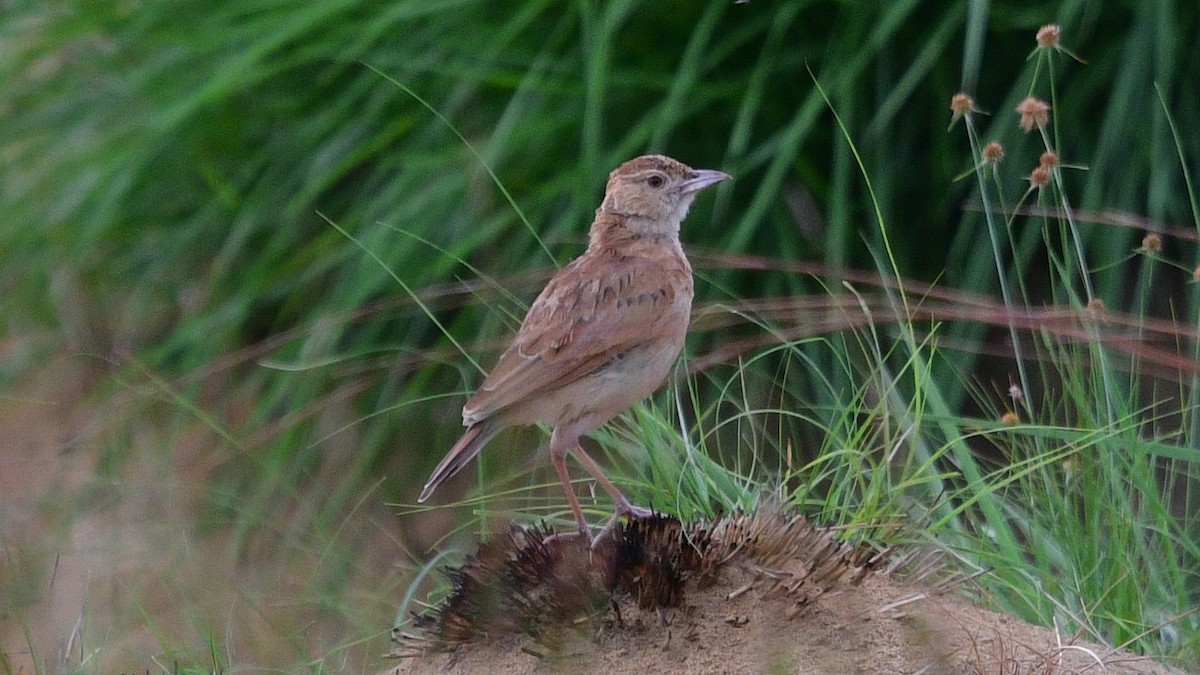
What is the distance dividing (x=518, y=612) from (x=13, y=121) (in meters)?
3.84

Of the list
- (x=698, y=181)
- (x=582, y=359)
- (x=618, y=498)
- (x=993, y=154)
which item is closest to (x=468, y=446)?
(x=582, y=359)

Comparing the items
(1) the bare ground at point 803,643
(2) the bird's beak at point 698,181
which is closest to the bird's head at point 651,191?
(2) the bird's beak at point 698,181

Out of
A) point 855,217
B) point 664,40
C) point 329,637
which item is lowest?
point 329,637

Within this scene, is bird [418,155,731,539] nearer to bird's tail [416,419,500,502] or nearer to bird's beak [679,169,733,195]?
bird's tail [416,419,500,502]

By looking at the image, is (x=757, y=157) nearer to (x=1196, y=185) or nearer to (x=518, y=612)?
(x=1196, y=185)

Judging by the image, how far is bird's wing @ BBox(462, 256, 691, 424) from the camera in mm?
3439

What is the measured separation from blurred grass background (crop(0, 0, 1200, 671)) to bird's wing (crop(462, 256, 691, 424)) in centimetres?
82

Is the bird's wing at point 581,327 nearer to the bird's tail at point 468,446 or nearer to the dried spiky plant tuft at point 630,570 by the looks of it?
the bird's tail at point 468,446

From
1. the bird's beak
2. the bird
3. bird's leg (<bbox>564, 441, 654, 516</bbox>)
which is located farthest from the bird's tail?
the bird's beak

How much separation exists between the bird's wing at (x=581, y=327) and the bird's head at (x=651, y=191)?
278 millimetres

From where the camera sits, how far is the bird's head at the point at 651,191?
155 inches

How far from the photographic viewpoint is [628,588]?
278 centimetres

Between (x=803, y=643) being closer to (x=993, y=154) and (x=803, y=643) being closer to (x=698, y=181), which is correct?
(x=993, y=154)

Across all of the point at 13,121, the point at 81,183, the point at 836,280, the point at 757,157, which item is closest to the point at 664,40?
the point at 757,157
